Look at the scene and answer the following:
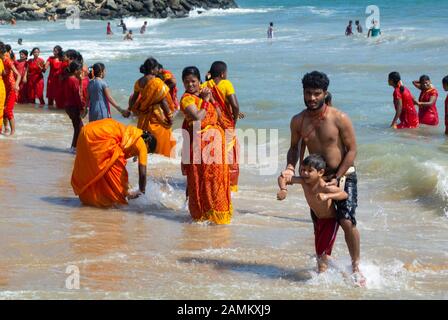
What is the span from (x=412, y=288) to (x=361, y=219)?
252 centimetres

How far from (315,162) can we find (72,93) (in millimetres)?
6455

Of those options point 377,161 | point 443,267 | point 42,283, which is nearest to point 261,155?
point 377,161

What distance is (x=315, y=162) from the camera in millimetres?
5961

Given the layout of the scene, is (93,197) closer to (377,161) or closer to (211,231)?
(211,231)

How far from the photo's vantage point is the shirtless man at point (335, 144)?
235 inches

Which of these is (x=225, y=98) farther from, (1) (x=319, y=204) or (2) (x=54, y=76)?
(2) (x=54, y=76)

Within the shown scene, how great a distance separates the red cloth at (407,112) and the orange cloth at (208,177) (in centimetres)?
593

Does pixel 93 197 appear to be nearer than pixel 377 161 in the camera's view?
Yes

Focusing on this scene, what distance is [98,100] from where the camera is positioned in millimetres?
10977

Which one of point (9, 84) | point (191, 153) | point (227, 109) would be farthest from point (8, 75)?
point (191, 153)

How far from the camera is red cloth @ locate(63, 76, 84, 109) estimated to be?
11633 mm

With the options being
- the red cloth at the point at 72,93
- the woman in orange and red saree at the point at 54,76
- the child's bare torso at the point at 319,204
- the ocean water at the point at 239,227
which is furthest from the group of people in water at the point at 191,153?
the woman in orange and red saree at the point at 54,76

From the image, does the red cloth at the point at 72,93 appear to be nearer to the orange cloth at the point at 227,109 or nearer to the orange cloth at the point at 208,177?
the orange cloth at the point at 227,109

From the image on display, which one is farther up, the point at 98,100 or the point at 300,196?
the point at 98,100
